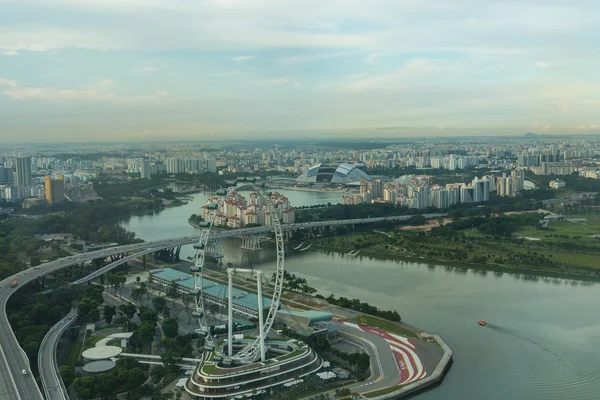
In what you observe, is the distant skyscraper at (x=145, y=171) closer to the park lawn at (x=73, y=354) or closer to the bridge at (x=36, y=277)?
the bridge at (x=36, y=277)

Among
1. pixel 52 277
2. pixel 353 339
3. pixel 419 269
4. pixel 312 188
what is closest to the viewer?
pixel 353 339

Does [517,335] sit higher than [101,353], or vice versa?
[101,353]

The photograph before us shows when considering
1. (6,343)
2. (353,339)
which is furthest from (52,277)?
(353,339)

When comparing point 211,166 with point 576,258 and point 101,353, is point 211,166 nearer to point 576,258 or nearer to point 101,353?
point 576,258

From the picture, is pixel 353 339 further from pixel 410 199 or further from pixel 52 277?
pixel 410 199

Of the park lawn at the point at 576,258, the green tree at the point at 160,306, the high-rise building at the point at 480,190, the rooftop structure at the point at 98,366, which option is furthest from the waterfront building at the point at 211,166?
the rooftop structure at the point at 98,366

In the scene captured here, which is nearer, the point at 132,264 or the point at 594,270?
Result: the point at 594,270

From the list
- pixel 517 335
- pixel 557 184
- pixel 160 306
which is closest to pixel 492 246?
pixel 517 335
